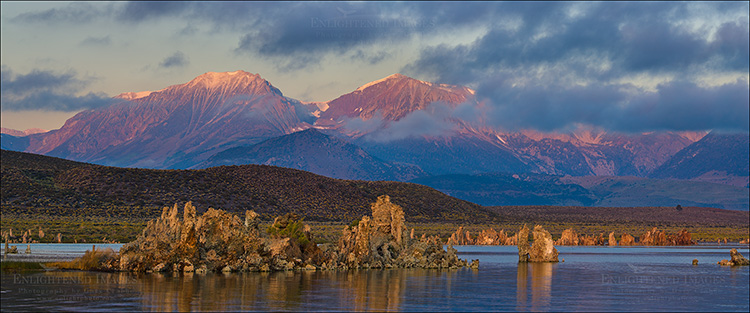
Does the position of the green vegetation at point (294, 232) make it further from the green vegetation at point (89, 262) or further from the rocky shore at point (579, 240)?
the rocky shore at point (579, 240)

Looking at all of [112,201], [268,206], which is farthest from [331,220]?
[112,201]

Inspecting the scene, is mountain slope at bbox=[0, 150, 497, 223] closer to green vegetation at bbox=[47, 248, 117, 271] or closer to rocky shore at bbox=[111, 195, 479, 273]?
rocky shore at bbox=[111, 195, 479, 273]

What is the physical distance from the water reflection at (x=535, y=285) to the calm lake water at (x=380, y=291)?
6 cm

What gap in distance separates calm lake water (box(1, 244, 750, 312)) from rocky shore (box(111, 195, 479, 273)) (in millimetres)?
2609

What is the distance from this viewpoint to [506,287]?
52312 millimetres

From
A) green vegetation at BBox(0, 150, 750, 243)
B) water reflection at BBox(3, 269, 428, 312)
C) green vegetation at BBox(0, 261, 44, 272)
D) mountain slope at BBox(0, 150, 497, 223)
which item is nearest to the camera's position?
water reflection at BBox(3, 269, 428, 312)

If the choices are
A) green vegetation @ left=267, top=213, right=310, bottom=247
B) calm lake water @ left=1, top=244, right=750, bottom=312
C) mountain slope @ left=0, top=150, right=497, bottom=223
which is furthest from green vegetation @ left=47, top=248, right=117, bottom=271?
mountain slope @ left=0, top=150, right=497, bottom=223

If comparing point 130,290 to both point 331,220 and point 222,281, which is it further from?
point 331,220

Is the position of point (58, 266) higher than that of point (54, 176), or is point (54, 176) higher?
point (54, 176)

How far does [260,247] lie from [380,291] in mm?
17133

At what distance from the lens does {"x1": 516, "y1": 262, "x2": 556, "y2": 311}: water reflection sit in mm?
42875

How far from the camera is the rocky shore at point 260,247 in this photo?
59.3m

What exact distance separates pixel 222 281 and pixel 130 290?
733 cm

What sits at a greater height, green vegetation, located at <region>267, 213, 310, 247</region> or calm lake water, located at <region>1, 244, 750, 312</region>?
green vegetation, located at <region>267, 213, 310, 247</region>
